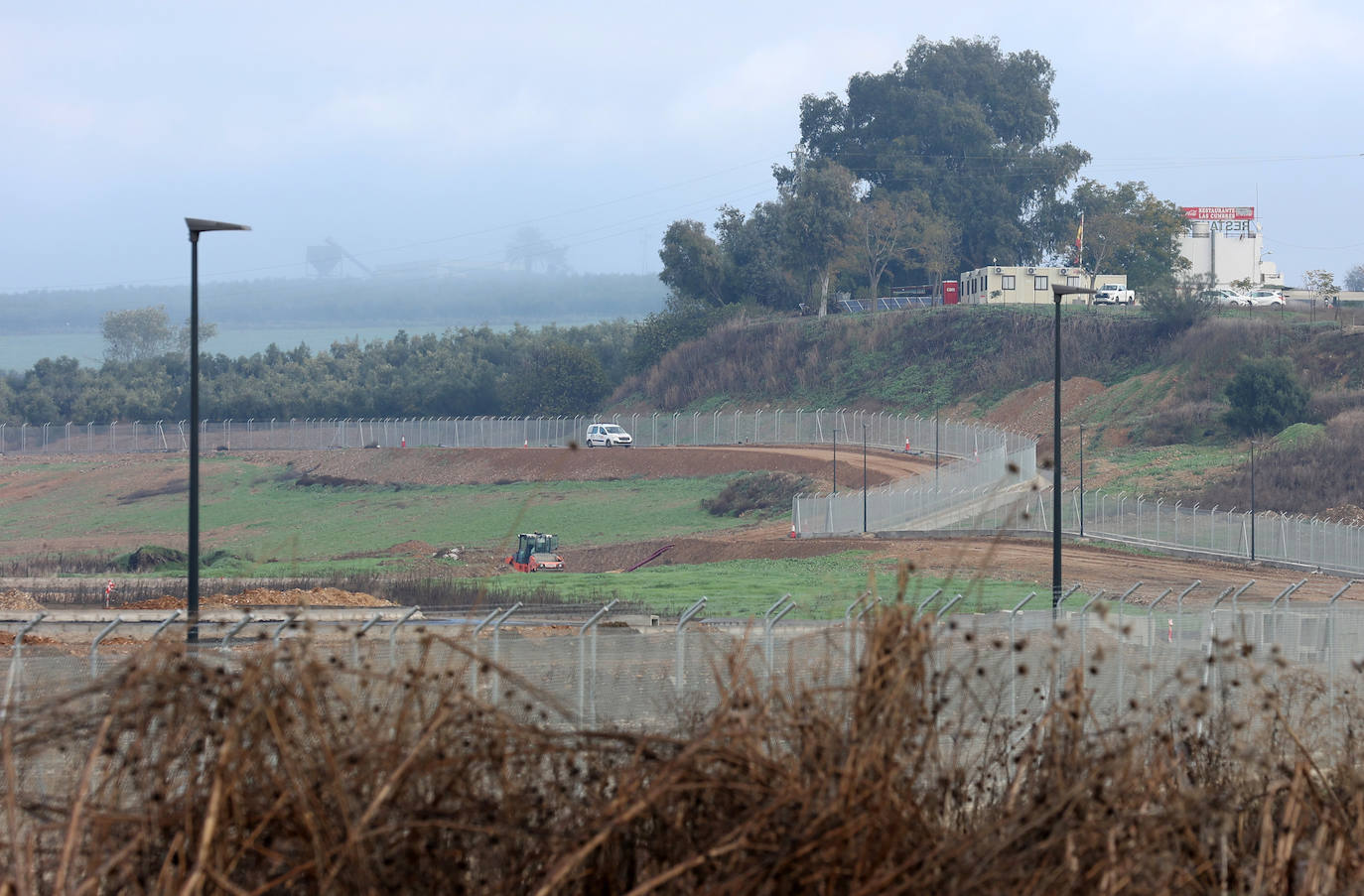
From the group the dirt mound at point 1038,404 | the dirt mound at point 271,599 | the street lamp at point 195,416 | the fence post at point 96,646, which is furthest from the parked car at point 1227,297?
the fence post at point 96,646

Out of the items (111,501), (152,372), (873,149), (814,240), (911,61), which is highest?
(911,61)

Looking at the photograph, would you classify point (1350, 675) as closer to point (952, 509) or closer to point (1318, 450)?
point (952, 509)

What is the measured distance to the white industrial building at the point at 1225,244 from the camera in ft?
367

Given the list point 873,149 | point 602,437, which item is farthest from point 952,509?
point 873,149

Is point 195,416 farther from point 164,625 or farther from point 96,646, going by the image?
point 164,625

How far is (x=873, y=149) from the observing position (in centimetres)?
11500

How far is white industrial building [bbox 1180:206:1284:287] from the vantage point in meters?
A: 112

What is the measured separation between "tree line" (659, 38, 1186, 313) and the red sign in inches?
388

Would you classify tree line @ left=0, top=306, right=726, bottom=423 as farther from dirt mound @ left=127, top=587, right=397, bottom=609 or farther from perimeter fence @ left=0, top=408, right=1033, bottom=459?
dirt mound @ left=127, top=587, right=397, bottom=609

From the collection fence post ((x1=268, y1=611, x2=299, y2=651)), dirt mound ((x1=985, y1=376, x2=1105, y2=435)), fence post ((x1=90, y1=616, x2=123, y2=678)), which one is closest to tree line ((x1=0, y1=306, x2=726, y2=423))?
dirt mound ((x1=985, y1=376, x2=1105, y2=435))

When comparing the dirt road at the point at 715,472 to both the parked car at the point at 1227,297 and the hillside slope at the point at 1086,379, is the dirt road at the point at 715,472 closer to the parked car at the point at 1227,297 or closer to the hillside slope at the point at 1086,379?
the hillside slope at the point at 1086,379

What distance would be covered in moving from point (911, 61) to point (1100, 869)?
11738cm

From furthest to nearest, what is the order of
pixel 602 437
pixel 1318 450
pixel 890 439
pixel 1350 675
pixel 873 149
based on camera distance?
pixel 873 149
pixel 602 437
pixel 890 439
pixel 1318 450
pixel 1350 675

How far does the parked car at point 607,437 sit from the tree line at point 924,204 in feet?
90.9
